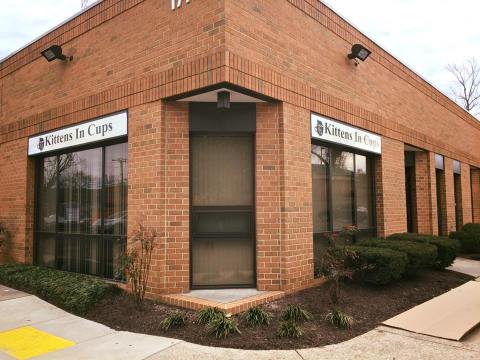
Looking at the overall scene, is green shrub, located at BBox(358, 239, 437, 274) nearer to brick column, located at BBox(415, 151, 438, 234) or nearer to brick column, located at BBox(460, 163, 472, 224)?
brick column, located at BBox(415, 151, 438, 234)

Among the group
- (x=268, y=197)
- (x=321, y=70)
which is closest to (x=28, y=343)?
(x=268, y=197)

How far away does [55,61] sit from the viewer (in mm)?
9266

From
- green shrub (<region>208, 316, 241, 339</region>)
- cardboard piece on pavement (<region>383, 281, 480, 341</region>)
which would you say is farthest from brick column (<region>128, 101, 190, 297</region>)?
cardboard piece on pavement (<region>383, 281, 480, 341</region>)

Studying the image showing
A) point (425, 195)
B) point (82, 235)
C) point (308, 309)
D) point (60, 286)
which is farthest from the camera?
point (425, 195)

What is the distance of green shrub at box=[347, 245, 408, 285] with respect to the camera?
23.0 feet

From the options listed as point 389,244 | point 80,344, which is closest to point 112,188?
point 80,344

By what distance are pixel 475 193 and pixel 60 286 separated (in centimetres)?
1857

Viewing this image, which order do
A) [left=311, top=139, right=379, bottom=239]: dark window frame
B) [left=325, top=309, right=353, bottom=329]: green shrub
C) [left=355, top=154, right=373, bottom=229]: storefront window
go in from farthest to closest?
[left=355, top=154, right=373, bottom=229]: storefront window
[left=311, top=139, right=379, bottom=239]: dark window frame
[left=325, top=309, right=353, bottom=329]: green shrub

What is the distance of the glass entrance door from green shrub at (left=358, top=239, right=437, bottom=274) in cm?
286

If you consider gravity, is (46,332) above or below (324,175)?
below

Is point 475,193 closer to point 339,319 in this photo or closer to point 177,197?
point 339,319

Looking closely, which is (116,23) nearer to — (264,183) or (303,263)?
(264,183)

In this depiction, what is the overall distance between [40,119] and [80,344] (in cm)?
621

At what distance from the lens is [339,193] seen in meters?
8.90
